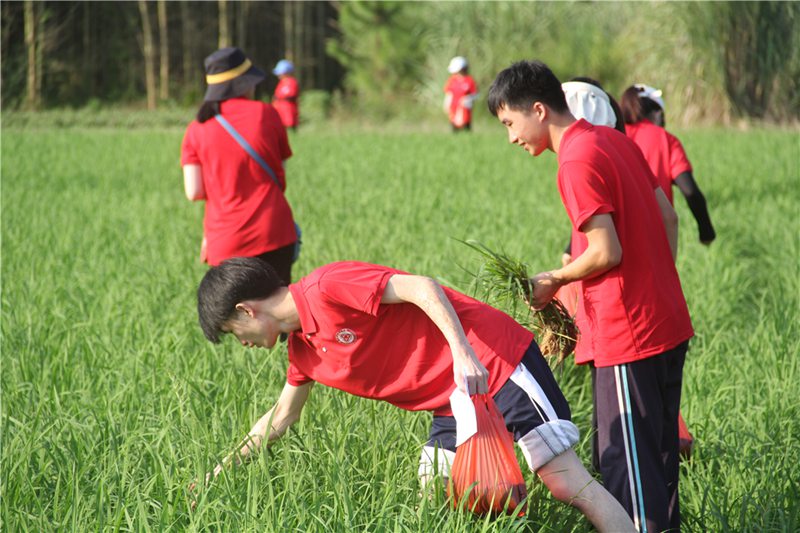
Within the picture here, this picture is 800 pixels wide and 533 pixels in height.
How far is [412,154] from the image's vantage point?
13.0m

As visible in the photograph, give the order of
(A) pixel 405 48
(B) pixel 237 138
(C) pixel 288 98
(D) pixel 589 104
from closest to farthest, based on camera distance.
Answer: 1. (D) pixel 589 104
2. (B) pixel 237 138
3. (C) pixel 288 98
4. (A) pixel 405 48

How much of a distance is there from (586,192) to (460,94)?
14.5m

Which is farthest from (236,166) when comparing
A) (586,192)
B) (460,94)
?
(460,94)

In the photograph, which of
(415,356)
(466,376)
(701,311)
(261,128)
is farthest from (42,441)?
(701,311)

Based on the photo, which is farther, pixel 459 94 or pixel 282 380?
pixel 459 94

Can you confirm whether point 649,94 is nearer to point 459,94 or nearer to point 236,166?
point 236,166

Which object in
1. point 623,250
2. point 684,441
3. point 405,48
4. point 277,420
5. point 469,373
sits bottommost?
point 405,48

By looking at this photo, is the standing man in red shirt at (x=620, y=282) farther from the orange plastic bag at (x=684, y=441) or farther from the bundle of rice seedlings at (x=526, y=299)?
the orange plastic bag at (x=684, y=441)

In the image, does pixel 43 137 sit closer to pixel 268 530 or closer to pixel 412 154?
pixel 412 154

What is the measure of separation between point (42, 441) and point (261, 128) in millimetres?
1714

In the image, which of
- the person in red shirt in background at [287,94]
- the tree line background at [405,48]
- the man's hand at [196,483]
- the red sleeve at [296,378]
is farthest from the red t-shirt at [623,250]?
the tree line background at [405,48]

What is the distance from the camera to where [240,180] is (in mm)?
4188

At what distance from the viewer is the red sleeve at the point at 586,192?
2381 millimetres

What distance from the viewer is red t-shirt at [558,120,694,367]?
2.40 metres
